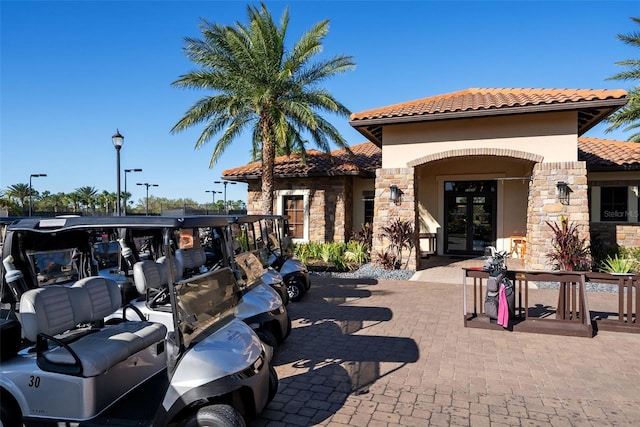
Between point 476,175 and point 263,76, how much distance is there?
8.03 metres

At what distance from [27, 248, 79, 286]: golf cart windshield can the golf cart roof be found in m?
0.46

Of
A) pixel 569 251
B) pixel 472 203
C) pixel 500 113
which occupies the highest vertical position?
pixel 500 113

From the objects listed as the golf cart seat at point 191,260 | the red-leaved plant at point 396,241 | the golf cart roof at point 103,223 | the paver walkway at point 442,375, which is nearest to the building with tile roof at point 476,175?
the red-leaved plant at point 396,241

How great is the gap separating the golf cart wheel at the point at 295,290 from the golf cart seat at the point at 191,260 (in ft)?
8.10

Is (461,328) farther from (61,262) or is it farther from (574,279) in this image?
(61,262)

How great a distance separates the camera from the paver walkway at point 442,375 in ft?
11.7

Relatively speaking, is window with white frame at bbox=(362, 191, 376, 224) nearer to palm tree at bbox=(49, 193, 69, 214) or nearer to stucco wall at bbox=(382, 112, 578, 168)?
stucco wall at bbox=(382, 112, 578, 168)

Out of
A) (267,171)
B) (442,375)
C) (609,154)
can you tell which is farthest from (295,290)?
(609,154)

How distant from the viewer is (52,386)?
2.79 meters

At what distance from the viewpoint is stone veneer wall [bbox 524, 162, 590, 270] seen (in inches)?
378

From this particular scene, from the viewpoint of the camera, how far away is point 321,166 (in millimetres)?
14883

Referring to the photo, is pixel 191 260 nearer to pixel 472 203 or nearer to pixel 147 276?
pixel 147 276

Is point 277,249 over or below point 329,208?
below

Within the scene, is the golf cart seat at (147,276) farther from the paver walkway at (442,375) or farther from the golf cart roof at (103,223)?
the paver walkway at (442,375)
